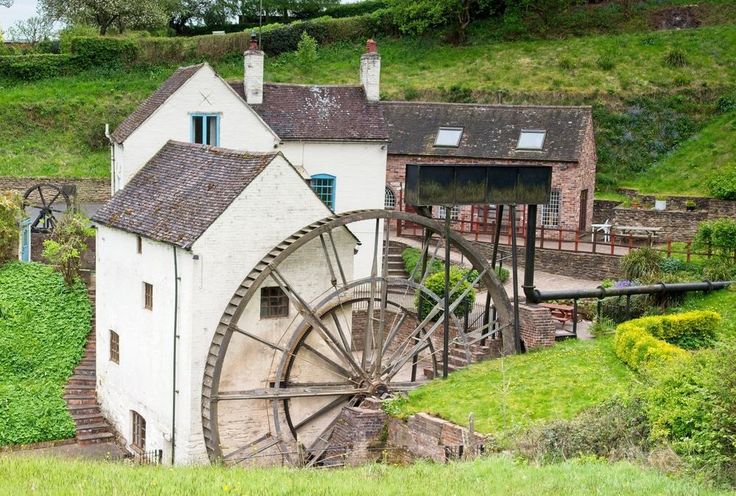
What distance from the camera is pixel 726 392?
56.9 feet

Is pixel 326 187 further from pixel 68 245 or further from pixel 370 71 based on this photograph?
pixel 68 245

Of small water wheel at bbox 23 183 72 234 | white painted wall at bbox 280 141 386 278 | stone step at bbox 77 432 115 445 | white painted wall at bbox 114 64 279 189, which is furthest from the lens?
Result: small water wheel at bbox 23 183 72 234

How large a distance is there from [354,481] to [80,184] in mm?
32286

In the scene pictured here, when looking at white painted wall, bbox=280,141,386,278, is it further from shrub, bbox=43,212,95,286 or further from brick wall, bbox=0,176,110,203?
brick wall, bbox=0,176,110,203

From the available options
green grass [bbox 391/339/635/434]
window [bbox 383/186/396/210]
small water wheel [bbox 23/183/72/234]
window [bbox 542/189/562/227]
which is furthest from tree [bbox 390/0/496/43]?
green grass [bbox 391/339/635/434]

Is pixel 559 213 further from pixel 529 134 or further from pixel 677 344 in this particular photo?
pixel 677 344

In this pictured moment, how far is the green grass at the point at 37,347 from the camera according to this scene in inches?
1008

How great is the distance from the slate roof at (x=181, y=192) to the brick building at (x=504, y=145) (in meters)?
15.1

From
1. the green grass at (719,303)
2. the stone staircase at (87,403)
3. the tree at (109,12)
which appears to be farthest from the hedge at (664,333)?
the tree at (109,12)

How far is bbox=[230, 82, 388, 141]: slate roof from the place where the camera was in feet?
111

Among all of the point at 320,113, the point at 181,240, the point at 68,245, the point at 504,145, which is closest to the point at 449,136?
the point at 504,145

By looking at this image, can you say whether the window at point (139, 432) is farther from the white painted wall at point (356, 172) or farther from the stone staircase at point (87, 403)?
the white painted wall at point (356, 172)

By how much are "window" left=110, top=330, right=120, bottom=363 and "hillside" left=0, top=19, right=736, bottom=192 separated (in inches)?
825

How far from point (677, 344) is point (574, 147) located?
1635cm
